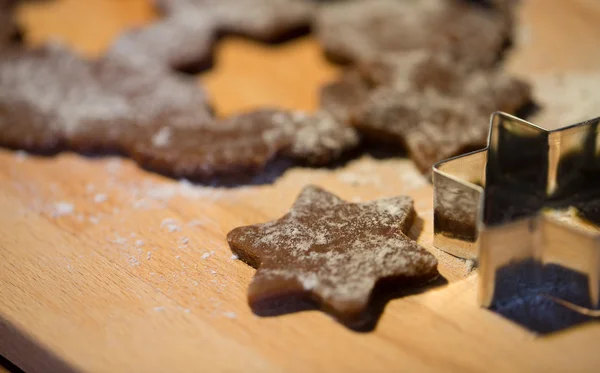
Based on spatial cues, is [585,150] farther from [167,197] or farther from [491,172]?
[167,197]

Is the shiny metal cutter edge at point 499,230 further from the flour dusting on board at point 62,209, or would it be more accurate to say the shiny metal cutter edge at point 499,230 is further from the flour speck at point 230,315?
the flour dusting on board at point 62,209

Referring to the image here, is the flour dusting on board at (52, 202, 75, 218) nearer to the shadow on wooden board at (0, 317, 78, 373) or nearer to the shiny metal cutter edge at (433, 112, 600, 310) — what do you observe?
the shadow on wooden board at (0, 317, 78, 373)

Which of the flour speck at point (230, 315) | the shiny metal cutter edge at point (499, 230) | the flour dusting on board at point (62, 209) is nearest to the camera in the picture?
the shiny metal cutter edge at point (499, 230)

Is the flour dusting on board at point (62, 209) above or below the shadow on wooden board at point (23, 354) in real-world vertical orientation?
above

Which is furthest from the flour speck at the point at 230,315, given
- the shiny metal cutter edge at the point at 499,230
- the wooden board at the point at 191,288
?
the shiny metal cutter edge at the point at 499,230

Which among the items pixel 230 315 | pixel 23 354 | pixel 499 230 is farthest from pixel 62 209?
pixel 499 230

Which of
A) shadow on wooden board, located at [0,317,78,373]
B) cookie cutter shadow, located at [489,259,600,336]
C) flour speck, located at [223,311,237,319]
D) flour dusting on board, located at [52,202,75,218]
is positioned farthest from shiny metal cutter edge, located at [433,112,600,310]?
flour dusting on board, located at [52,202,75,218]

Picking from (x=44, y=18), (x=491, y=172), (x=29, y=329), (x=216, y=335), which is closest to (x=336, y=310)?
(x=216, y=335)
